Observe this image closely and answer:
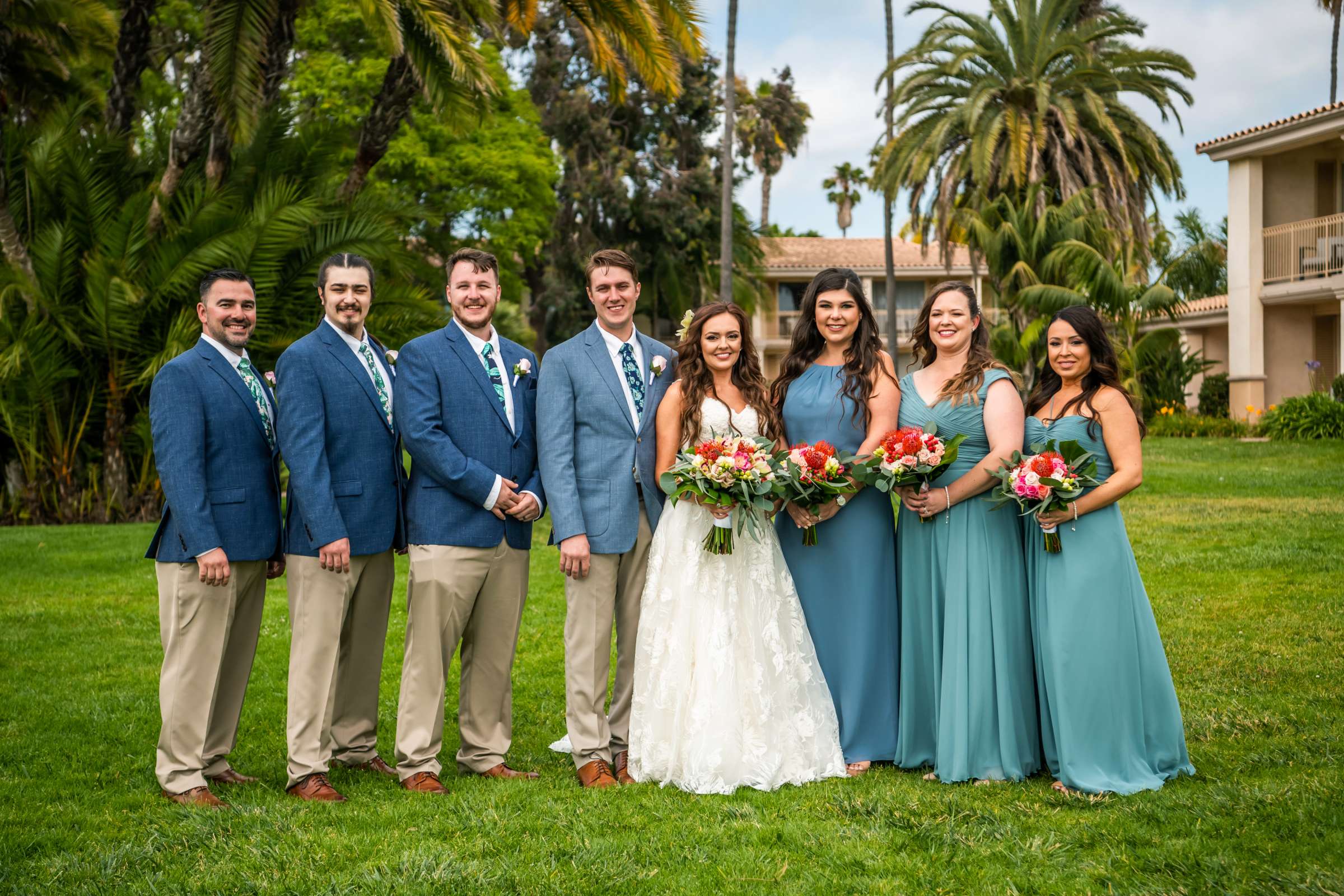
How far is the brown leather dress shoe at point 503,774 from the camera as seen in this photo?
18.7ft

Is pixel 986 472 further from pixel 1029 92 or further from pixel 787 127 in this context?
pixel 787 127

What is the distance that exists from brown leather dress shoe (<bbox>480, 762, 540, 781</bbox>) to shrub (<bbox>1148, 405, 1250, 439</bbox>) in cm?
2237

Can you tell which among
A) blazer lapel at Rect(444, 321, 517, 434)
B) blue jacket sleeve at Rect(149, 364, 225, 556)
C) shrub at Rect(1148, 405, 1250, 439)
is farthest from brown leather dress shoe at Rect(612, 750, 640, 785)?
shrub at Rect(1148, 405, 1250, 439)

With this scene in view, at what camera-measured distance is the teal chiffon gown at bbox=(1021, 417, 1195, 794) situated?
5297mm

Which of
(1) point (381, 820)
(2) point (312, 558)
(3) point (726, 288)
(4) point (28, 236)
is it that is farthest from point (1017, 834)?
(3) point (726, 288)

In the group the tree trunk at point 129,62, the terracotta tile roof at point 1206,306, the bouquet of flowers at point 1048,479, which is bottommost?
the bouquet of flowers at point 1048,479

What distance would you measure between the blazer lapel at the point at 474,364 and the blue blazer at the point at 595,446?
20 centimetres

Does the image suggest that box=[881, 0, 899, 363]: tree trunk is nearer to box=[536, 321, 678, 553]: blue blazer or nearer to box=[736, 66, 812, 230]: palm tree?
box=[736, 66, 812, 230]: palm tree

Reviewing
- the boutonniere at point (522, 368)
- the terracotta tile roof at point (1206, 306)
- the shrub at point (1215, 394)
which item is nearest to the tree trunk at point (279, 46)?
the boutonniere at point (522, 368)

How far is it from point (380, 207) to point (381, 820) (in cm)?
1239

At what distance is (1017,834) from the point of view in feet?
15.3

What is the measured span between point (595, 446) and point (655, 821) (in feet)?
6.06

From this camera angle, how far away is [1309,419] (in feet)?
71.4

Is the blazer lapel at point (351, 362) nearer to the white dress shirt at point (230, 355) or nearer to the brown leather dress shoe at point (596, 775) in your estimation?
the white dress shirt at point (230, 355)
